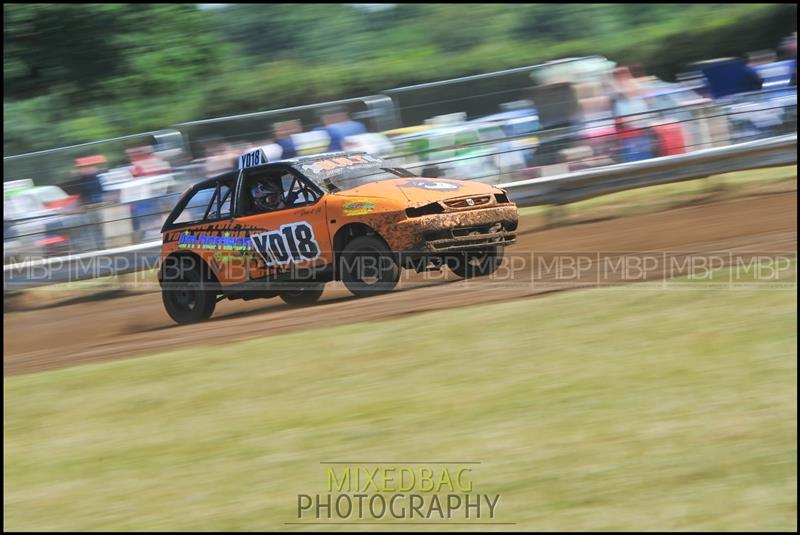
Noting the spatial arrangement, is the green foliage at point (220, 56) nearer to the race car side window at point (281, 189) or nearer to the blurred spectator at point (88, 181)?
the blurred spectator at point (88, 181)

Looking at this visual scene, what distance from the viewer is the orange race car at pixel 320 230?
7414 mm

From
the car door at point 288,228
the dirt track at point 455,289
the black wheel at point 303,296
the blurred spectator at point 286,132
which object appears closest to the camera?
the car door at point 288,228

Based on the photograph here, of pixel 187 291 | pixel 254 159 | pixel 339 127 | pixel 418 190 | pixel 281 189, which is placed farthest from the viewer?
pixel 339 127

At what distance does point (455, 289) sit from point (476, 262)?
83cm

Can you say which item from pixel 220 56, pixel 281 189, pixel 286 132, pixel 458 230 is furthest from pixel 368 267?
pixel 220 56

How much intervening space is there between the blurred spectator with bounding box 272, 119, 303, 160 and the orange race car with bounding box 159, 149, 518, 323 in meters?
2.91

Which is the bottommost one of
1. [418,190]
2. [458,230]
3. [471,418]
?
[471,418]

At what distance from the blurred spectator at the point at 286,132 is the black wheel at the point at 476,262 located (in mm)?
3979

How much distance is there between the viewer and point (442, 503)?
15.7 feet

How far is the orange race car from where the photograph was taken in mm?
7414

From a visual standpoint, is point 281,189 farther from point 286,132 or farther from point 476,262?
point 286,132

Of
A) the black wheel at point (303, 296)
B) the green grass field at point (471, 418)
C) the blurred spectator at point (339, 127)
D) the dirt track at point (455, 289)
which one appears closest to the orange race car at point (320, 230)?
the black wheel at point (303, 296)

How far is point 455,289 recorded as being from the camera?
900 centimetres

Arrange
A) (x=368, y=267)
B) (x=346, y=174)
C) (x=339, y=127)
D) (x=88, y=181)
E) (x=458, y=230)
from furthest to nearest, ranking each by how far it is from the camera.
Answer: (x=339, y=127)
(x=88, y=181)
(x=346, y=174)
(x=368, y=267)
(x=458, y=230)
